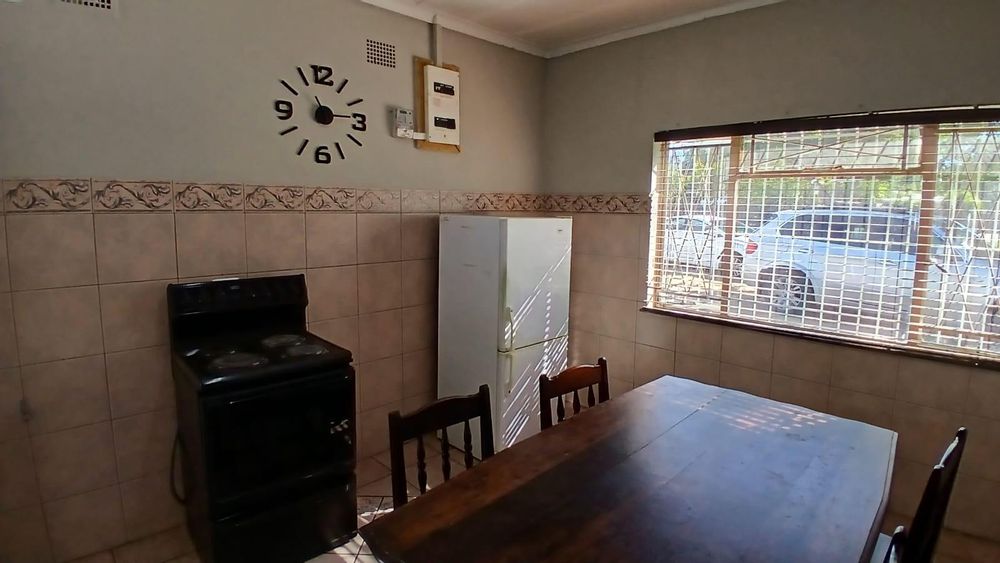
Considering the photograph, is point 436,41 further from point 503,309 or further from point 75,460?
point 75,460

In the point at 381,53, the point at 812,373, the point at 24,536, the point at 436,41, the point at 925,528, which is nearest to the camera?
the point at 925,528

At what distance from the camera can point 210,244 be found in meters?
2.29

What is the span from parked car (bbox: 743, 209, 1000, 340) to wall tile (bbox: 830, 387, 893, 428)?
369 millimetres

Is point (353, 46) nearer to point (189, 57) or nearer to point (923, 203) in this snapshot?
point (189, 57)

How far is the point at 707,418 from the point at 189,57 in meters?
2.43

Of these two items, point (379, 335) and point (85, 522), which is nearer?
point (85, 522)

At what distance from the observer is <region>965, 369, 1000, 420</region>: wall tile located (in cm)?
221

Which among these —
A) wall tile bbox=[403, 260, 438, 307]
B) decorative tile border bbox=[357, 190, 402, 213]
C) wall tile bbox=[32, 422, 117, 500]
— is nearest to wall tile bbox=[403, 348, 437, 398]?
wall tile bbox=[403, 260, 438, 307]

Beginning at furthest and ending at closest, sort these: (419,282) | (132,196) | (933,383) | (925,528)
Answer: (419,282) → (933,383) → (132,196) → (925,528)

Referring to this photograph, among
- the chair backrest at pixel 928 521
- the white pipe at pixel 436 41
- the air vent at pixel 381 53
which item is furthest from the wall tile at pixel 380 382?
the chair backrest at pixel 928 521

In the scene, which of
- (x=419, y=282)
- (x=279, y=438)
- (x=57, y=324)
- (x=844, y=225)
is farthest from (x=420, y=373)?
(x=844, y=225)

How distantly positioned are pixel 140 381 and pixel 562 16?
109 inches

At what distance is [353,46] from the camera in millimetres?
2648

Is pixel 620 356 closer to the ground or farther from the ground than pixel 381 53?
closer to the ground
